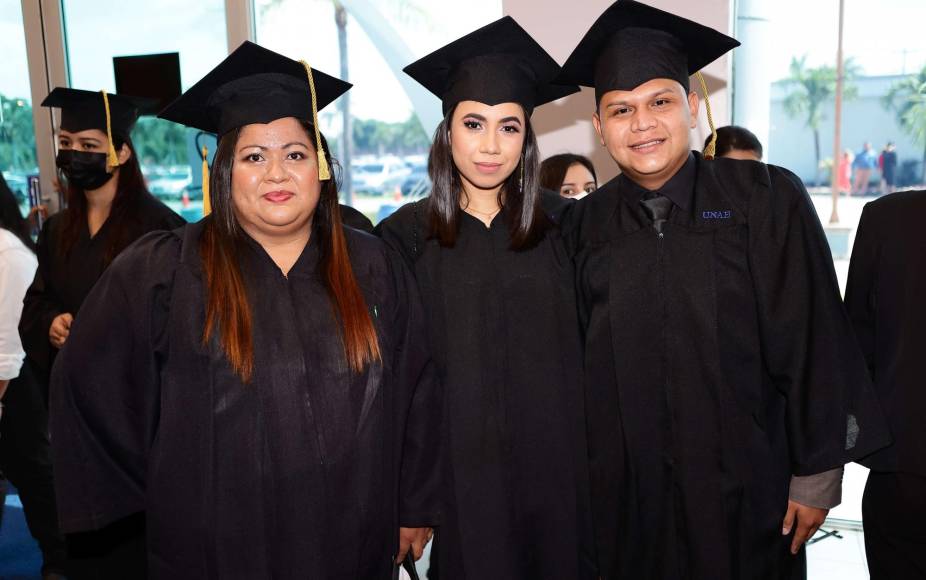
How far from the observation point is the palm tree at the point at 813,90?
14.0ft

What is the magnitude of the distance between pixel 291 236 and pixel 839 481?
165 centimetres

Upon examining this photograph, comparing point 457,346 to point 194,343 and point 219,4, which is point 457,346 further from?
point 219,4

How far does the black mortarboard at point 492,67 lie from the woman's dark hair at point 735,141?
1.60 metres

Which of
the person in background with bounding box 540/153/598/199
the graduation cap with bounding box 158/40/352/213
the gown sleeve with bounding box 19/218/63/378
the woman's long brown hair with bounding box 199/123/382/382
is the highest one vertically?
the graduation cap with bounding box 158/40/352/213

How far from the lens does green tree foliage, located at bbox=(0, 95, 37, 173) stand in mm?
5738

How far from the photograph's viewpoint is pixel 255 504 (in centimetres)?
189

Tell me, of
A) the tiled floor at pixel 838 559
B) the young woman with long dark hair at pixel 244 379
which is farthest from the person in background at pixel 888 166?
the young woman with long dark hair at pixel 244 379

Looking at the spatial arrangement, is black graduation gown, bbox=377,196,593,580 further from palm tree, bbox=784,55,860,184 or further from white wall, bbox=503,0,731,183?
palm tree, bbox=784,55,860,184

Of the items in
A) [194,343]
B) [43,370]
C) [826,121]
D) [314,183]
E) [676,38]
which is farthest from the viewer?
[826,121]

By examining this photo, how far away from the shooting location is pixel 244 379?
187cm

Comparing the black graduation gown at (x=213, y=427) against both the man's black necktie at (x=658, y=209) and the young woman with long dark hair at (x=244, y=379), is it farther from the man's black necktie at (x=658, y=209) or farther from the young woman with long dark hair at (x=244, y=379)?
the man's black necktie at (x=658, y=209)

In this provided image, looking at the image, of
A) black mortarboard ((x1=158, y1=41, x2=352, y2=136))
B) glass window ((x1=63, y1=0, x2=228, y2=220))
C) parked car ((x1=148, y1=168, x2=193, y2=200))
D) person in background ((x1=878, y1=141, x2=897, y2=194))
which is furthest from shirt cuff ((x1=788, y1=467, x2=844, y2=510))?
parked car ((x1=148, y1=168, x2=193, y2=200))

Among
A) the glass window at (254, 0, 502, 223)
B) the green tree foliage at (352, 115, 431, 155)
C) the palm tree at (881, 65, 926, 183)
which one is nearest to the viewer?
the palm tree at (881, 65, 926, 183)

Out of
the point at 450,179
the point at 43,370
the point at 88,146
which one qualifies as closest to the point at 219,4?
the point at 88,146
